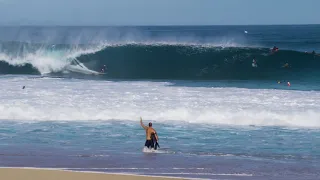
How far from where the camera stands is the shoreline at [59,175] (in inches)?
423

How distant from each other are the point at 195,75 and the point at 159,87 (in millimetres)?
7436

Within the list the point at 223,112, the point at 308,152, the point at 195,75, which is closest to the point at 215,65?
the point at 195,75

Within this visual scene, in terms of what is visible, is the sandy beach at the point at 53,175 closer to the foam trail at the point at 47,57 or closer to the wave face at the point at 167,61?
the wave face at the point at 167,61

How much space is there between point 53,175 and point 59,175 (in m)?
0.10

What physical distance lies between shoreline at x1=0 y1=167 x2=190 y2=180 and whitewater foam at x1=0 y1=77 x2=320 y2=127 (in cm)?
645

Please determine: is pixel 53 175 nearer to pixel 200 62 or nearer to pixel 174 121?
pixel 174 121

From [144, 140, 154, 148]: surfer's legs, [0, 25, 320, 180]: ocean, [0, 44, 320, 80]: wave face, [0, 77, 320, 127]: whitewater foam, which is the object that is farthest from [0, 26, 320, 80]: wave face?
[144, 140, 154, 148]: surfer's legs

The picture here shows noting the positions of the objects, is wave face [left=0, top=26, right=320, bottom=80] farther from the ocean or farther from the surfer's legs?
the surfer's legs

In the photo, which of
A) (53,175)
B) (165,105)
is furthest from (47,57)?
(53,175)

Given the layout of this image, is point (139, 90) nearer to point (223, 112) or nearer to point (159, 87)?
point (159, 87)

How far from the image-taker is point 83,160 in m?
12.6

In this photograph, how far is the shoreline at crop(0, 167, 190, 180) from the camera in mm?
10742

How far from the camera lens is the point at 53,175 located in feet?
35.8

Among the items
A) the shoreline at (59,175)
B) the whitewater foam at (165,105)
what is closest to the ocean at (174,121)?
the whitewater foam at (165,105)
